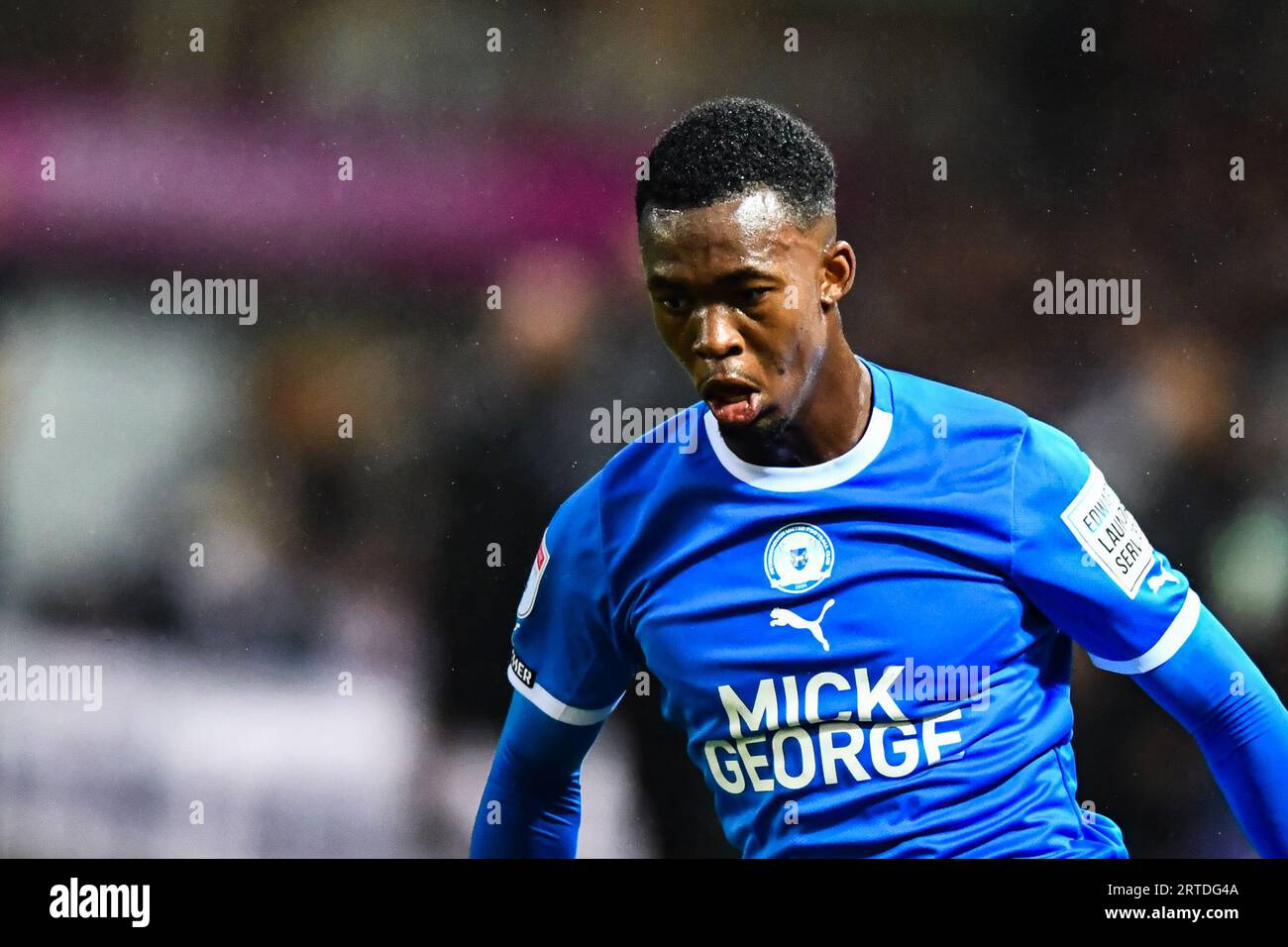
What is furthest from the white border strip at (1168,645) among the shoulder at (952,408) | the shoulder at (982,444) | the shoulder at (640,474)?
the shoulder at (640,474)

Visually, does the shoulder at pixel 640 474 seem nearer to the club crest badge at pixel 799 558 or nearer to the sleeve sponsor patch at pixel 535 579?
the sleeve sponsor patch at pixel 535 579

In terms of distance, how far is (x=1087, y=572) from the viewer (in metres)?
2.46

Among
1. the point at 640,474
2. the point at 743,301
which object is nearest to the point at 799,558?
the point at 640,474

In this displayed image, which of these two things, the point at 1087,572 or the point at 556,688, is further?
the point at 556,688

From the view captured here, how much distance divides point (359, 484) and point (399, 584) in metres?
0.28

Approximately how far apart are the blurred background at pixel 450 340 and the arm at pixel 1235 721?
4.10 ft

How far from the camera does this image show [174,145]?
12.7ft

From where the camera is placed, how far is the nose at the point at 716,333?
2.41 metres

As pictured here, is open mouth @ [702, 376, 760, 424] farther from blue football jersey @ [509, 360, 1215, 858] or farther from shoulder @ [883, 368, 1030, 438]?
shoulder @ [883, 368, 1030, 438]

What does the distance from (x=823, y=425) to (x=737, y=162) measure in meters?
0.48

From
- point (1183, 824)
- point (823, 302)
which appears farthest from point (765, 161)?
point (1183, 824)

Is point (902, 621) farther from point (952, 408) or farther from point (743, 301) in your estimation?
point (743, 301)

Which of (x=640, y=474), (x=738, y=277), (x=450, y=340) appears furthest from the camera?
(x=450, y=340)

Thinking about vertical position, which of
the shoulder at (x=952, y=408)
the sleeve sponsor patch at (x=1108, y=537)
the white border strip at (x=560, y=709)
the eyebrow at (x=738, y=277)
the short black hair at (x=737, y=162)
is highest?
the short black hair at (x=737, y=162)
